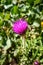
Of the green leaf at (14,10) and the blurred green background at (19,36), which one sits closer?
the blurred green background at (19,36)

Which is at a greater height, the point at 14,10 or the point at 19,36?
the point at 14,10

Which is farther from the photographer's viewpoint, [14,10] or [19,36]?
[14,10]

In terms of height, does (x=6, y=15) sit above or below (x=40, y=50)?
above

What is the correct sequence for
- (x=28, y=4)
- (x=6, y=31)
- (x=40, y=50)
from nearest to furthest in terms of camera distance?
(x=40, y=50) < (x=6, y=31) < (x=28, y=4)

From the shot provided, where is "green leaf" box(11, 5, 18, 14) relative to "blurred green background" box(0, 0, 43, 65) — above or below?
above

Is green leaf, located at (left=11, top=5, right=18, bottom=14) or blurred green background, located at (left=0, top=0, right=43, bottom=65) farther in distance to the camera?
green leaf, located at (left=11, top=5, right=18, bottom=14)

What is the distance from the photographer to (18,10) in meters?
2.51

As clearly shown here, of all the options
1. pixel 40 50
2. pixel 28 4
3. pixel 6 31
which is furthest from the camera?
pixel 28 4

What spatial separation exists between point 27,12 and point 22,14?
0.18 feet

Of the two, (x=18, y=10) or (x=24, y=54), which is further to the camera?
(x=18, y=10)

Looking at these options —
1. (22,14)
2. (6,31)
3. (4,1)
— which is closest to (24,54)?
(6,31)

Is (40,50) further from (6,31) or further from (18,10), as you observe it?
(18,10)

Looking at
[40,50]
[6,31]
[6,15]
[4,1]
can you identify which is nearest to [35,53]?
[40,50]

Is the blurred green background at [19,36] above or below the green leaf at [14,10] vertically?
below
